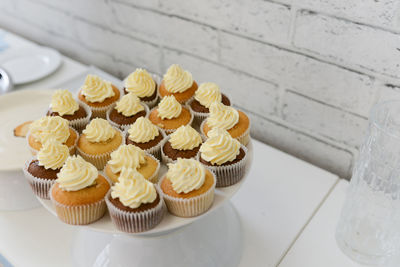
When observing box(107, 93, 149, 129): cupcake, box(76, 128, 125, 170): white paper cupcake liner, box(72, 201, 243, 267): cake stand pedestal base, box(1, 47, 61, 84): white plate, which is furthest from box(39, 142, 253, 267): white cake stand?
box(1, 47, 61, 84): white plate

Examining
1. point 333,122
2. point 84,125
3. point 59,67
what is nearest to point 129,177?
point 84,125

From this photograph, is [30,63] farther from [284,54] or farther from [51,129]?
[284,54]

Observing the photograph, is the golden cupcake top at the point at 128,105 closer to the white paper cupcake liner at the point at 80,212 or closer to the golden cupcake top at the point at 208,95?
the golden cupcake top at the point at 208,95

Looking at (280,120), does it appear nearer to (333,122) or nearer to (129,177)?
(333,122)

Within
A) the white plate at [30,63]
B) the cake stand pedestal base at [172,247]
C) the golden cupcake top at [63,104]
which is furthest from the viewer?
the white plate at [30,63]

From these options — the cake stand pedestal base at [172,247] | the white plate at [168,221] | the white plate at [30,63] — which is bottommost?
the cake stand pedestal base at [172,247]

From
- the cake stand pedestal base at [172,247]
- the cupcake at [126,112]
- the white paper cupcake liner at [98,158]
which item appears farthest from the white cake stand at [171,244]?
the cupcake at [126,112]

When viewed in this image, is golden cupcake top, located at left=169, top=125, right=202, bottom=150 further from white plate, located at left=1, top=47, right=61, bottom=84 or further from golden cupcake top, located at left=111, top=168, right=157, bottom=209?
white plate, located at left=1, top=47, right=61, bottom=84
